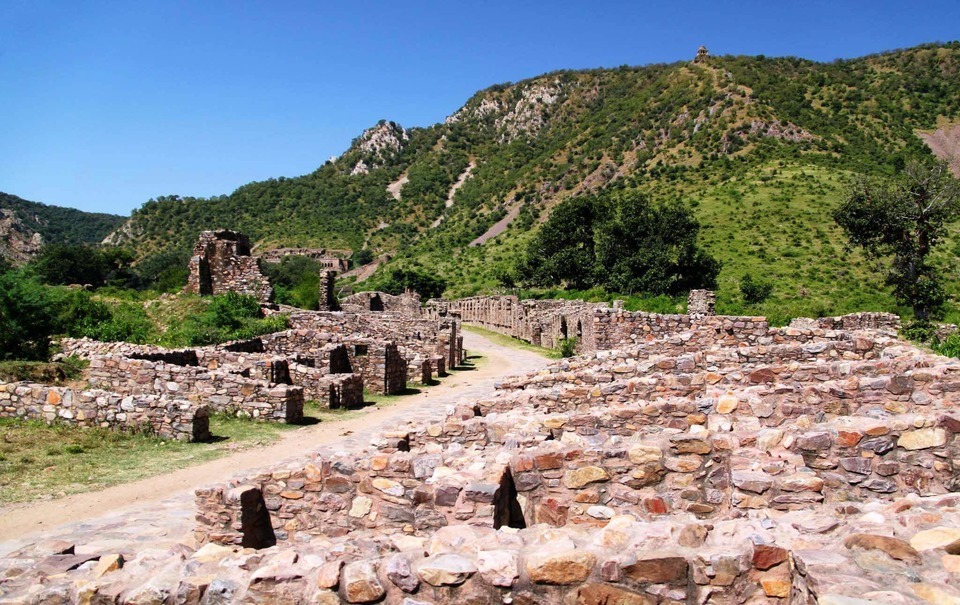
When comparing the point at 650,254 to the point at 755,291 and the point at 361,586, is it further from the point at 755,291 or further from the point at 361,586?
the point at 361,586

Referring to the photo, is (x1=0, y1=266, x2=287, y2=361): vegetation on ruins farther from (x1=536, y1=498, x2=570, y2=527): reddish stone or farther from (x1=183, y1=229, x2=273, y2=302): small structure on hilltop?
(x1=536, y1=498, x2=570, y2=527): reddish stone

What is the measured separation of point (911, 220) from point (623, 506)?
26719 mm

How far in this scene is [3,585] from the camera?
4160 mm

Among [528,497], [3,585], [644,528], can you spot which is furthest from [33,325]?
[644,528]

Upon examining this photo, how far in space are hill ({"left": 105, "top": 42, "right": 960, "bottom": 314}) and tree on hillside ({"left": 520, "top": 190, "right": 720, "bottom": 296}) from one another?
3551 millimetres

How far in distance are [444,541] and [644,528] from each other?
1.22 meters

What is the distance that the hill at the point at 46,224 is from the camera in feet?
303

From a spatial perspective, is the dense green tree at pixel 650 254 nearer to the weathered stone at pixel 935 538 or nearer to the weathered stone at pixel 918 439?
the weathered stone at pixel 918 439

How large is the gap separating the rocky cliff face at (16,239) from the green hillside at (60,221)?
7.21 meters

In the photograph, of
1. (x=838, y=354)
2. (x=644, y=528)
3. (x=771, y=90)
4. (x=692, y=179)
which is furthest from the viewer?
(x=771, y=90)

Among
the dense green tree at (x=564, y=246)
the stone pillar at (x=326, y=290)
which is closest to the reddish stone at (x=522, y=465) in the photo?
the stone pillar at (x=326, y=290)

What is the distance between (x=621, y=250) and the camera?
51344mm

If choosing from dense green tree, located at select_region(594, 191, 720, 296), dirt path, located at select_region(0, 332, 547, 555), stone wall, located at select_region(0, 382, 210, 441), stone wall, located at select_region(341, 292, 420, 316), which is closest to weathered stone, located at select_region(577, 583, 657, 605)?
dirt path, located at select_region(0, 332, 547, 555)

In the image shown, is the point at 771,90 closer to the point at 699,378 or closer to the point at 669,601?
the point at 699,378
